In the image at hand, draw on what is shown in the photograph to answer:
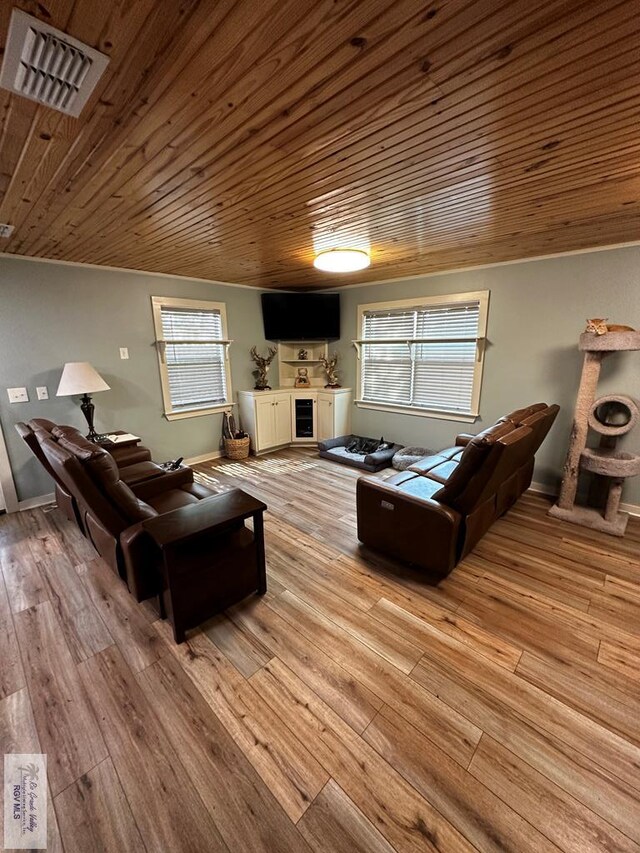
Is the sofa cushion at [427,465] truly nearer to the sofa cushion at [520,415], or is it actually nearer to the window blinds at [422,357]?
the sofa cushion at [520,415]

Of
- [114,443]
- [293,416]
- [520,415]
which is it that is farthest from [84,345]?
[520,415]

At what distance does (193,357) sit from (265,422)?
1331 mm

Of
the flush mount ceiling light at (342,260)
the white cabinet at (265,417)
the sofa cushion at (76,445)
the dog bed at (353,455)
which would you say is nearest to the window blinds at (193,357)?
the white cabinet at (265,417)

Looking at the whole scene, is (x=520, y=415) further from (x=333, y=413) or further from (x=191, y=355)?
(x=191, y=355)

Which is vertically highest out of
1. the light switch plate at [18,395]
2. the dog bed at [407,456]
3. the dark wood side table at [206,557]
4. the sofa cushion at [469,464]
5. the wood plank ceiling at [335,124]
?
the wood plank ceiling at [335,124]

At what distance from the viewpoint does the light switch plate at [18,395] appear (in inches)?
125

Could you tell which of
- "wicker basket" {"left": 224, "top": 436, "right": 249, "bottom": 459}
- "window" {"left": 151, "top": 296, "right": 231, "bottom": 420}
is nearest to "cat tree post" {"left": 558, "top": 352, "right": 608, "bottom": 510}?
"wicker basket" {"left": 224, "top": 436, "right": 249, "bottom": 459}

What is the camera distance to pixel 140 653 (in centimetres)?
174

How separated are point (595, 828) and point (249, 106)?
2.81m

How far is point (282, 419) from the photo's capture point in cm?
516

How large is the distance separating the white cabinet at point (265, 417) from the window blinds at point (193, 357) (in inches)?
15.8

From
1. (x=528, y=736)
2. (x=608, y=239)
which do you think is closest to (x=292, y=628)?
(x=528, y=736)

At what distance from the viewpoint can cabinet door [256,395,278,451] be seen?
4.86 meters

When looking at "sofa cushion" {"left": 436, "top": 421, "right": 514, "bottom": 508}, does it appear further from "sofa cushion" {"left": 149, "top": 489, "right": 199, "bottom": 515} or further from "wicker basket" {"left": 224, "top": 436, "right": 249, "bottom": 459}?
"wicker basket" {"left": 224, "top": 436, "right": 249, "bottom": 459}
